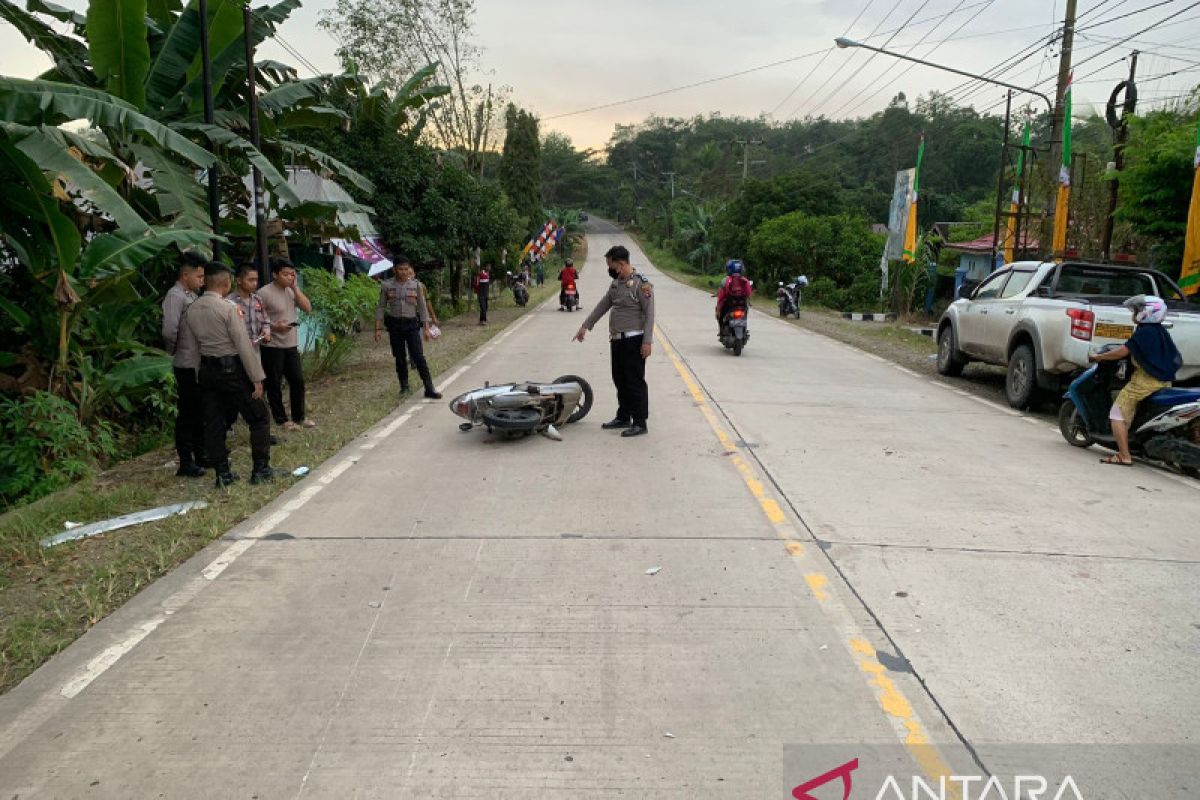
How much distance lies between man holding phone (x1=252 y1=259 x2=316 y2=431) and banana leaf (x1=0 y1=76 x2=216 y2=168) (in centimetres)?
144

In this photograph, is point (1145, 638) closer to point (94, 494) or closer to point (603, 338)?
point (94, 494)

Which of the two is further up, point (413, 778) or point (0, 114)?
point (0, 114)

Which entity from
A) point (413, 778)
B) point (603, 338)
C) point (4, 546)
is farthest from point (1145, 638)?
point (603, 338)

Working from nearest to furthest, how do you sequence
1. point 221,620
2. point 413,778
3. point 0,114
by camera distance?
point 413,778 < point 221,620 < point 0,114

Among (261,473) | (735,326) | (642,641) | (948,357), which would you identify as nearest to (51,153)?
(261,473)

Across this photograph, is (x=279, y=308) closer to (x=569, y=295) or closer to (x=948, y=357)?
(x=948, y=357)

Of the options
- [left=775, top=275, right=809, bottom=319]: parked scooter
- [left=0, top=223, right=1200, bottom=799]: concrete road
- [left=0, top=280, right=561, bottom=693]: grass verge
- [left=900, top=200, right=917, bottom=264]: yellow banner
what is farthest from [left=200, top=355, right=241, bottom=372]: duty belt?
[left=900, top=200, right=917, bottom=264]: yellow banner

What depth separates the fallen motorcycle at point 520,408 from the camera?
8086mm

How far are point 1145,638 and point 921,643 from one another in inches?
43.7

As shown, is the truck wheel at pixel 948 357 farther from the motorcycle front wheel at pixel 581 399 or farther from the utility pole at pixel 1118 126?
the motorcycle front wheel at pixel 581 399

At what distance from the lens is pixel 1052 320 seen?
9.79m

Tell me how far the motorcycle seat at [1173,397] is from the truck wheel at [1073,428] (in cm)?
73

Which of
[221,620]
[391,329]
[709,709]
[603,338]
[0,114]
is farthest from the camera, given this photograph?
[603,338]

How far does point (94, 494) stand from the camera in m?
6.80
